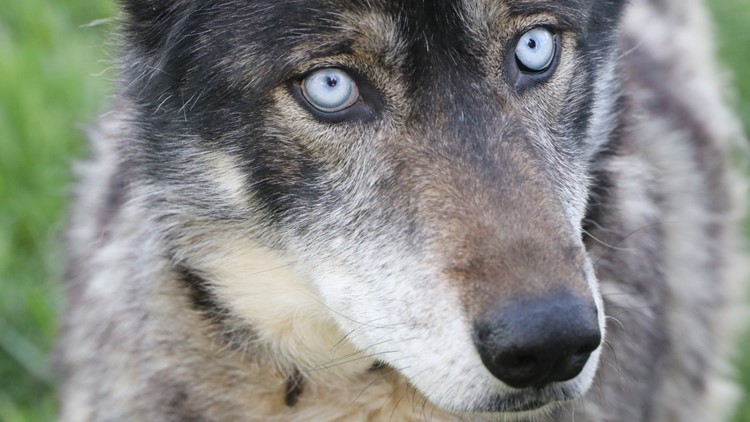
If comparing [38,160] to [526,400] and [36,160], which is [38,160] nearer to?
[36,160]

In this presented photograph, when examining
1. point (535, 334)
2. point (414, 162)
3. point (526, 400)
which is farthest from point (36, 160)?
point (535, 334)

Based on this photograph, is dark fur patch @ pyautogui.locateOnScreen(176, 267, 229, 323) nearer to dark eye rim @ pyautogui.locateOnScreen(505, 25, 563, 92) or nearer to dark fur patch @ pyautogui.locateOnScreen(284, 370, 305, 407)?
dark fur patch @ pyautogui.locateOnScreen(284, 370, 305, 407)

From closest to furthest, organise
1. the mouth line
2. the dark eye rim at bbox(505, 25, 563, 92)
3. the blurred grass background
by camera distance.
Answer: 1. the mouth line
2. the dark eye rim at bbox(505, 25, 563, 92)
3. the blurred grass background

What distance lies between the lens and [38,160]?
16.9ft

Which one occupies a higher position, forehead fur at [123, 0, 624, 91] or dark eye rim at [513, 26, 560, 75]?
forehead fur at [123, 0, 624, 91]

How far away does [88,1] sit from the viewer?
6316mm

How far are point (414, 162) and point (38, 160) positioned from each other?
10.1 ft

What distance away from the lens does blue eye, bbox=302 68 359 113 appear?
262 centimetres

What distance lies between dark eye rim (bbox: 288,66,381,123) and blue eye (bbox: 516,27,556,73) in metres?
0.39

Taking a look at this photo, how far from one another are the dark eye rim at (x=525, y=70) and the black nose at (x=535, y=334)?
0.66m

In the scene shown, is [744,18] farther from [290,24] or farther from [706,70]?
[290,24]

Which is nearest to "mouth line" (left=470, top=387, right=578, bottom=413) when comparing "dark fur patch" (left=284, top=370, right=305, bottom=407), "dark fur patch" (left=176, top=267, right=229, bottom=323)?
"dark fur patch" (left=284, top=370, right=305, bottom=407)

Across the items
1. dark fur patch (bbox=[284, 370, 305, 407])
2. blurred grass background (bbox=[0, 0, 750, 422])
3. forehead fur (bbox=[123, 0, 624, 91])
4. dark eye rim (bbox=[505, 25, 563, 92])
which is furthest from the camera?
blurred grass background (bbox=[0, 0, 750, 422])

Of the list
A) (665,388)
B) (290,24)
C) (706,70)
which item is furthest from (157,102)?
(706,70)
